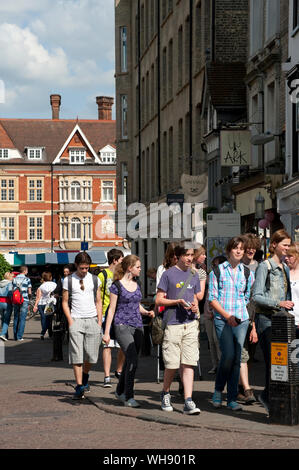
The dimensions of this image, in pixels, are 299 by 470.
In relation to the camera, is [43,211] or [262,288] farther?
[43,211]

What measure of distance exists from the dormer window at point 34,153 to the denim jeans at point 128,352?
267 feet

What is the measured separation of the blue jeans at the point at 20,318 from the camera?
1006 inches

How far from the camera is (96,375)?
15477 millimetres

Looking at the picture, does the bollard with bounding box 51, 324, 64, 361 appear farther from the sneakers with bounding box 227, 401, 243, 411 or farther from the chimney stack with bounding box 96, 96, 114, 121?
the chimney stack with bounding box 96, 96, 114, 121

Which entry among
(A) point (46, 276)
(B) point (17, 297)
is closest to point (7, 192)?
(B) point (17, 297)

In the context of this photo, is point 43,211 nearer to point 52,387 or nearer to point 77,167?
point 77,167

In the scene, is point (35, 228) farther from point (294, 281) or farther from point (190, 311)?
point (294, 281)

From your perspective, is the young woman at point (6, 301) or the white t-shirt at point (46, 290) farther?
the young woman at point (6, 301)

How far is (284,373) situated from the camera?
1014 centimetres

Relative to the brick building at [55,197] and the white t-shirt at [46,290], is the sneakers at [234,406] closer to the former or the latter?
the white t-shirt at [46,290]

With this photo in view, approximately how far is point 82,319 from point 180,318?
1685 millimetres

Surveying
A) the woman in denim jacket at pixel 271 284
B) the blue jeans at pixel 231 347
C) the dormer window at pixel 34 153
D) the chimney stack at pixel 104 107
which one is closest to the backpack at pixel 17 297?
the blue jeans at pixel 231 347
